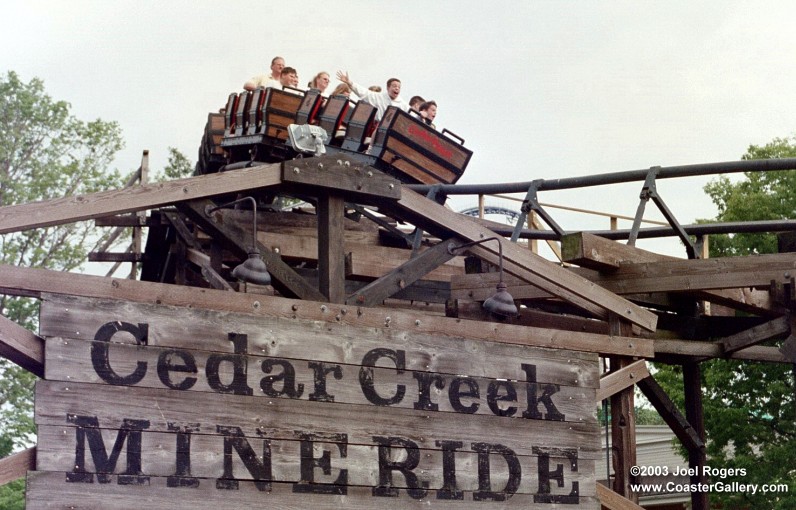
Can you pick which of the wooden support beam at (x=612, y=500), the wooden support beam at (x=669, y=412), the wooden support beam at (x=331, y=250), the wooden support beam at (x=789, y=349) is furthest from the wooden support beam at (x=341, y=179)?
→ the wooden support beam at (x=789, y=349)

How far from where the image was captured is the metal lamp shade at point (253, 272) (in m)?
9.79

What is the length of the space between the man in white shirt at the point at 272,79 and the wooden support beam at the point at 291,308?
5.35 meters

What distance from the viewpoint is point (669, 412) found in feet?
43.5

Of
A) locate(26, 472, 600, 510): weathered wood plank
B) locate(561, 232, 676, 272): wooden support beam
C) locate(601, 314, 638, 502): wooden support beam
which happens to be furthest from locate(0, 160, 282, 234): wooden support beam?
locate(601, 314, 638, 502): wooden support beam

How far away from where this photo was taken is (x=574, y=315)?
50.5 feet

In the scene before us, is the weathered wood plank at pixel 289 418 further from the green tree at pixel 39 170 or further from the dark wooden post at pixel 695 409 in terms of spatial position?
the green tree at pixel 39 170

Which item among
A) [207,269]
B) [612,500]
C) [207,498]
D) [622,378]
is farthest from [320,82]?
[207,498]

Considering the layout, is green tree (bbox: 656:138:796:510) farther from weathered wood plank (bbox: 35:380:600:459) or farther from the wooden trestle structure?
weathered wood plank (bbox: 35:380:600:459)

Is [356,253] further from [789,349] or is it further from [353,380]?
[789,349]

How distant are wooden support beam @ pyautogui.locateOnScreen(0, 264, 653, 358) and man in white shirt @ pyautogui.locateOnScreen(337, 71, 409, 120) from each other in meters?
5.07

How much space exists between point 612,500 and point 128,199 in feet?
16.7

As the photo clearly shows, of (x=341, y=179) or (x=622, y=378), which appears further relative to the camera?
(x=622, y=378)

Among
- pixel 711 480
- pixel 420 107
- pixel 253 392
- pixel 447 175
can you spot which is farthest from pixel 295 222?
pixel 711 480

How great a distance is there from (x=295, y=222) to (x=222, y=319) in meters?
4.21
